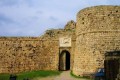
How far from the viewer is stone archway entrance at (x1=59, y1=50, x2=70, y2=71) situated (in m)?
30.3

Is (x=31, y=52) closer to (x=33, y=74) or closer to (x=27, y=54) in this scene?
(x=27, y=54)

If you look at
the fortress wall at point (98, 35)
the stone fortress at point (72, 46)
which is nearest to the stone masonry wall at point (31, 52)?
the stone fortress at point (72, 46)

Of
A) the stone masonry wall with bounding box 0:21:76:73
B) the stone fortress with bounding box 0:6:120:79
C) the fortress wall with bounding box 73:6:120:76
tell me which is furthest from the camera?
the stone masonry wall with bounding box 0:21:76:73

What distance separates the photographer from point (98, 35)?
83.1 feet

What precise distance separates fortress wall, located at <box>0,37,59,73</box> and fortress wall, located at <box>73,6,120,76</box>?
4652 mm

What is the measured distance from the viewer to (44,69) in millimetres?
30266

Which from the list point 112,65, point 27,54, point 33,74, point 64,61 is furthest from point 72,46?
point 112,65

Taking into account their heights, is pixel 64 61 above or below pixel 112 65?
below

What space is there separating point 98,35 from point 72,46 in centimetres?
494

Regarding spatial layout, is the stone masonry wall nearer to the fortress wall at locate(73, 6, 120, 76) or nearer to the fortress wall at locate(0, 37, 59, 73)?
the fortress wall at locate(0, 37, 59, 73)

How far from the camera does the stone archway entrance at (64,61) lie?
99.5 feet

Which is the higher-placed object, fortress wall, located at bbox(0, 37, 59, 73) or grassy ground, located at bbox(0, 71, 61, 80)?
fortress wall, located at bbox(0, 37, 59, 73)

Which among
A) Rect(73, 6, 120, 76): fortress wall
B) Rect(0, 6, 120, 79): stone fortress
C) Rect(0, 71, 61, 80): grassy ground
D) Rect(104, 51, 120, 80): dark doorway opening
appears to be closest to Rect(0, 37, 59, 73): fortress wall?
Rect(0, 6, 120, 79): stone fortress

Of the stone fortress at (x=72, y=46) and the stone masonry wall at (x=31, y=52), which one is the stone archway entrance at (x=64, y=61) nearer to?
the stone fortress at (x=72, y=46)
